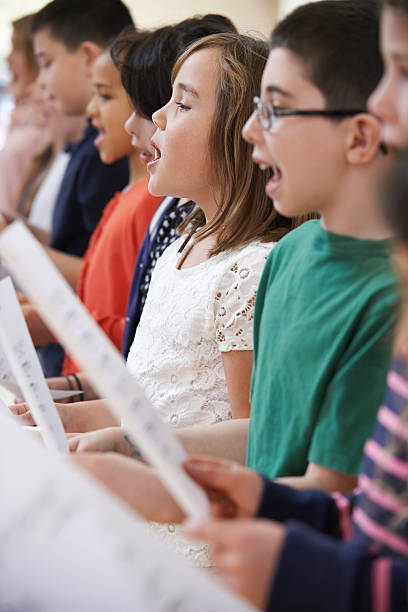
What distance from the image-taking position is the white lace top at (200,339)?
104 centimetres

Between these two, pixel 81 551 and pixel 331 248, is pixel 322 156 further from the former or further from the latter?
pixel 81 551

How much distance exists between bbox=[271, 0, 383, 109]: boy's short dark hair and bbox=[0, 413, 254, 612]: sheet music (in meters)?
0.46

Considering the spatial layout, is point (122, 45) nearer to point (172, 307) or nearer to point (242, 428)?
point (172, 307)

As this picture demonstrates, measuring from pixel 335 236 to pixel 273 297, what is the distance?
140 mm

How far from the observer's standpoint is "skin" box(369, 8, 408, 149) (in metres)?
0.56

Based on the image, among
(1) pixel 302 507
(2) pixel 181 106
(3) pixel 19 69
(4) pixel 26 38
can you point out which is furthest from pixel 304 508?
(3) pixel 19 69

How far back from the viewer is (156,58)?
140cm

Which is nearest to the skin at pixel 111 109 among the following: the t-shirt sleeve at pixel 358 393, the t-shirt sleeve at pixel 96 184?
the t-shirt sleeve at pixel 96 184

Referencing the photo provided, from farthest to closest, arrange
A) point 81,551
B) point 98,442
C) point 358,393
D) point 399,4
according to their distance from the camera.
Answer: point 98,442 < point 358,393 < point 399,4 < point 81,551

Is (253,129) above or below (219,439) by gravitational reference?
above

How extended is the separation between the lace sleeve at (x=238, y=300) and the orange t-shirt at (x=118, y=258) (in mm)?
543

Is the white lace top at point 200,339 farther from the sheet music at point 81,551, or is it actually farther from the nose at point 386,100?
the sheet music at point 81,551

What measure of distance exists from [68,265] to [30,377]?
135 centimetres

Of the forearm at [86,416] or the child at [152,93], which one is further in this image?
the child at [152,93]
